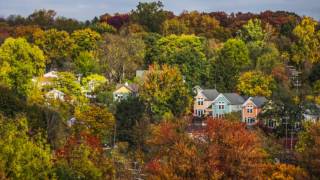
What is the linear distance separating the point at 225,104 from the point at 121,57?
783cm

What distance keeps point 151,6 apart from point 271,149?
33.3 m

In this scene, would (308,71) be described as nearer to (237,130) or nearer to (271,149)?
(271,149)

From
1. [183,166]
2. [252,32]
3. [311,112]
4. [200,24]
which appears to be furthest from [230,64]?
[183,166]

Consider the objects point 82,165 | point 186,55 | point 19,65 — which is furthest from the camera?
point 186,55

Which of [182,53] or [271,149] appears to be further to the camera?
[182,53]

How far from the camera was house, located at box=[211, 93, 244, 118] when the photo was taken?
4066 centimetres

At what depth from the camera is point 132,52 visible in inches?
1854

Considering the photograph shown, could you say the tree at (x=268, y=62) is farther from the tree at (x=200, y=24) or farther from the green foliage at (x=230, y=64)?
the tree at (x=200, y=24)

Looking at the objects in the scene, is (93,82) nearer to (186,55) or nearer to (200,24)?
(186,55)

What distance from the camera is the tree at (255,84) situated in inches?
1613

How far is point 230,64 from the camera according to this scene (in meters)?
43.8

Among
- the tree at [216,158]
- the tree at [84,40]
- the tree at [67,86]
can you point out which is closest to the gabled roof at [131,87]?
the tree at [67,86]

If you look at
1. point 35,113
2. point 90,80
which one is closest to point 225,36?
point 90,80

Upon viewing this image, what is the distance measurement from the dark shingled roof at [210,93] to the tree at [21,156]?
23.1m
